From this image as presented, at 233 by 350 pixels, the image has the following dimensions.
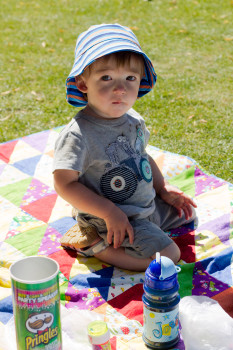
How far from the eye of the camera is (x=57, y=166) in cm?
Result: 254

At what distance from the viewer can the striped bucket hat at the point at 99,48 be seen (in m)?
2.50

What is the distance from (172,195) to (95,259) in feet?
1.93

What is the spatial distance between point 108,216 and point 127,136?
0.48 m

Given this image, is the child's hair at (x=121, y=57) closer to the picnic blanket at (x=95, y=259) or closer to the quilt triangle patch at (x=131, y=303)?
the picnic blanket at (x=95, y=259)

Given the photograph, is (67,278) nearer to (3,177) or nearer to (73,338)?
(73,338)

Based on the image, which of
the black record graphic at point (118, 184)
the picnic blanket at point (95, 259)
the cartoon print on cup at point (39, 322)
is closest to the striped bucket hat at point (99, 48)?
the black record graphic at point (118, 184)

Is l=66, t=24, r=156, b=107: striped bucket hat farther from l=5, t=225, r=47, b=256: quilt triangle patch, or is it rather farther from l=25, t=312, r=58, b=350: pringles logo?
l=25, t=312, r=58, b=350: pringles logo

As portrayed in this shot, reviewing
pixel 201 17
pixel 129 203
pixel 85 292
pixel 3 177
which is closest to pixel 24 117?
pixel 3 177

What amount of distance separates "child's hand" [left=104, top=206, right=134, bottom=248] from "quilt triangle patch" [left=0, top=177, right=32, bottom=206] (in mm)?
915

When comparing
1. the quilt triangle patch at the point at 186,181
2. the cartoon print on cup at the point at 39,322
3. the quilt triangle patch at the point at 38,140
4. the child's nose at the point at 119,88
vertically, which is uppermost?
the child's nose at the point at 119,88

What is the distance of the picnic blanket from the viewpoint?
238 centimetres

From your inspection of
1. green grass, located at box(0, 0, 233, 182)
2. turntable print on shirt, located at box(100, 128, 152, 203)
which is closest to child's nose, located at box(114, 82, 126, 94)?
turntable print on shirt, located at box(100, 128, 152, 203)

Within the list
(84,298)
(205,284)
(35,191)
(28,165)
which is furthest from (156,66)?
(84,298)

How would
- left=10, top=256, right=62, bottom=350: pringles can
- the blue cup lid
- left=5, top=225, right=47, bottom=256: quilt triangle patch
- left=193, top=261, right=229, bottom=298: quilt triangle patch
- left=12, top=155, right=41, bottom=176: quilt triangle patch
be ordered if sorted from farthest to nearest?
left=12, top=155, right=41, bottom=176: quilt triangle patch → left=5, top=225, right=47, bottom=256: quilt triangle patch → left=193, top=261, right=229, bottom=298: quilt triangle patch → the blue cup lid → left=10, top=256, right=62, bottom=350: pringles can
